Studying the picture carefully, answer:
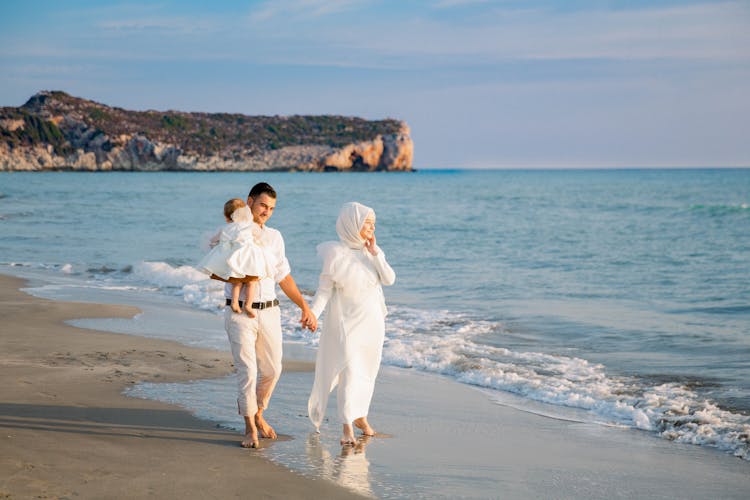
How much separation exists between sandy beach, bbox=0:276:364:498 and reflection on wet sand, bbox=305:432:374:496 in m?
0.13

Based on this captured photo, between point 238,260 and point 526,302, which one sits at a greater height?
point 238,260

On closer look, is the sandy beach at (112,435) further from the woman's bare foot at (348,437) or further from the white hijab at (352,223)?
the white hijab at (352,223)

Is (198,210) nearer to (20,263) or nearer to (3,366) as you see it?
(20,263)

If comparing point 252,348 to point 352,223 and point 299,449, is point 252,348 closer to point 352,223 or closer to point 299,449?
point 299,449

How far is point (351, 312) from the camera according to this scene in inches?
212

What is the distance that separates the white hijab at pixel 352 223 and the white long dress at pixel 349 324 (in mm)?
52

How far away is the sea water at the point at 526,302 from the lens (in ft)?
23.7

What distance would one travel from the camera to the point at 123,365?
23.9 feet

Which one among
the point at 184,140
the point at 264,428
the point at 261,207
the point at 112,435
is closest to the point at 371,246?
the point at 261,207

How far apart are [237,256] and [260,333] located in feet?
1.81

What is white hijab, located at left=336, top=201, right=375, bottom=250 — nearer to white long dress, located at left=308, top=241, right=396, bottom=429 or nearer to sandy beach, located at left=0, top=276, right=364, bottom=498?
white long dress, located at left=308, top=241, right=396, bottom=429

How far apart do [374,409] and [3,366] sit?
10.8 feet

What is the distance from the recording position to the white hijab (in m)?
5.27

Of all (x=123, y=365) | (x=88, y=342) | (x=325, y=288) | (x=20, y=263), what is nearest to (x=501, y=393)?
(x=325, y=288)
